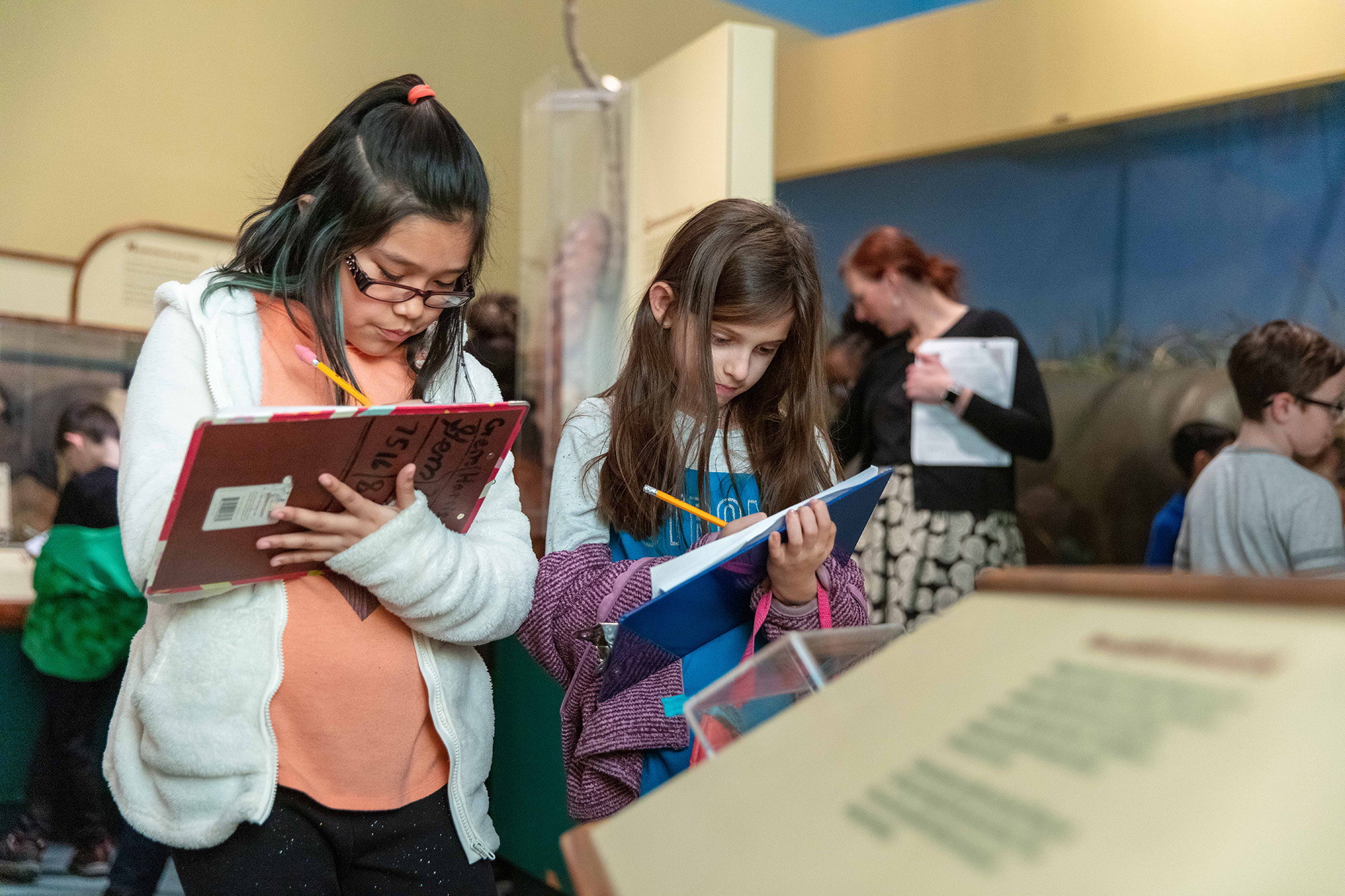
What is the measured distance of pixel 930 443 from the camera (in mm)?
2789

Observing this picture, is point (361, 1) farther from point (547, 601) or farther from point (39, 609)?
point (547, 601)

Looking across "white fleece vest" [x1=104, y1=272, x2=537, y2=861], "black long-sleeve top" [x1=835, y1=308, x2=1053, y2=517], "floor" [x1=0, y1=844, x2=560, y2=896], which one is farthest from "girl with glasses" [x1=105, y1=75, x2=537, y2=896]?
"black long-sleeve top" [x1=835, y1=308, x2=1053, y2=517]

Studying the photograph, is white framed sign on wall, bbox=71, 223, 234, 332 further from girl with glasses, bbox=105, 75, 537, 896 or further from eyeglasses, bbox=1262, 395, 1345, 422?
eyeglasses, bbox=1262, 395, 1345, 422

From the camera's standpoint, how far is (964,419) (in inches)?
106

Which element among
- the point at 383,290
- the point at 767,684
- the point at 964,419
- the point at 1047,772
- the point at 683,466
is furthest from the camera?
the point at 964,419

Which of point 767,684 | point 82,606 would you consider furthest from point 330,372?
point 82,606

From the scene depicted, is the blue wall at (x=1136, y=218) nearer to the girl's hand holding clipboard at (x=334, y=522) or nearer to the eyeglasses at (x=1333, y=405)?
the eyeglasses at (x=1333, y=405)

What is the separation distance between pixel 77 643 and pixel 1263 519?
8.59 feet

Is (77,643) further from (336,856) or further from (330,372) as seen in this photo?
(330,372)

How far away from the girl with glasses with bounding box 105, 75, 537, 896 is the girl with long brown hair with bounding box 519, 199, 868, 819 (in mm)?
93

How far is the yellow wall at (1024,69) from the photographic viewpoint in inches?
98.0

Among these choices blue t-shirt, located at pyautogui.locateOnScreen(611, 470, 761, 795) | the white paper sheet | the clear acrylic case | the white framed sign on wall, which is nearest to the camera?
the clear acrylic case

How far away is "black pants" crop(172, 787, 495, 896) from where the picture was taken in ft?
3.25

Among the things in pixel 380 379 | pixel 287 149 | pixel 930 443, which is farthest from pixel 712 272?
pixel 287 149
